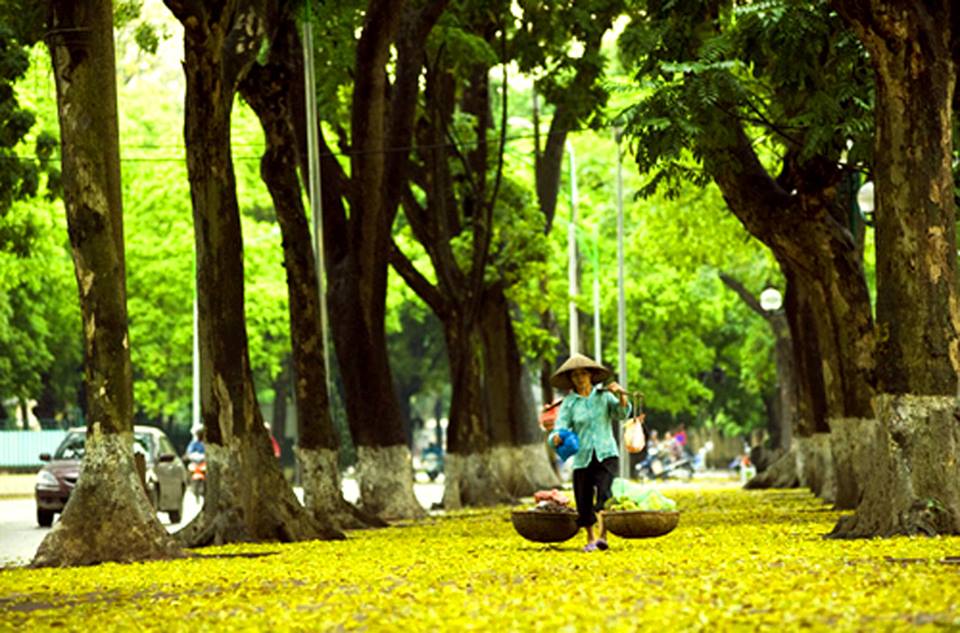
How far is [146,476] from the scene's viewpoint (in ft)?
112

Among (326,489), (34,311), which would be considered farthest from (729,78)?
(34,311)

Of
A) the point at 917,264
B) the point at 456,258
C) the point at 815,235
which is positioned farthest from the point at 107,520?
the point at 456,258

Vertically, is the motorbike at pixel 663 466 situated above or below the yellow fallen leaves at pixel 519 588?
above

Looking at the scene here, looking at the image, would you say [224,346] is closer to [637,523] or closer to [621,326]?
[637,523]

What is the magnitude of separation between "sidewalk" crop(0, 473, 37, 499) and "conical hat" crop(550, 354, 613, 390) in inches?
1494

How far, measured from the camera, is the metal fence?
6306 centimetres

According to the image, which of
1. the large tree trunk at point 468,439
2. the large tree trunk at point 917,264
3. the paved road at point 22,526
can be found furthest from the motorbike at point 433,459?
the large tree trunk at point 917,264

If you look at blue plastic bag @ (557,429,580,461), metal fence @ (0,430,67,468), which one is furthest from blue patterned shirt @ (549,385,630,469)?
metal fence @ (0,430,67,468)

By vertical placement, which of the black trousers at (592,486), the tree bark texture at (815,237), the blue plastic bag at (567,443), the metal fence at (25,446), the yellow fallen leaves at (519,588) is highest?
the tree bark texture at (815,237)

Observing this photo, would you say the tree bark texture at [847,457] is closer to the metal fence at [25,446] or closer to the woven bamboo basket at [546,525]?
the woven bamboo basket at [546,525]

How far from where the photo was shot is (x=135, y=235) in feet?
203

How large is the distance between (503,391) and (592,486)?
2132 centimetres

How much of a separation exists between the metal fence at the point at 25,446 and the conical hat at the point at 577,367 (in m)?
43.7

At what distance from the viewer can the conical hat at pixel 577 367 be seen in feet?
67.9
